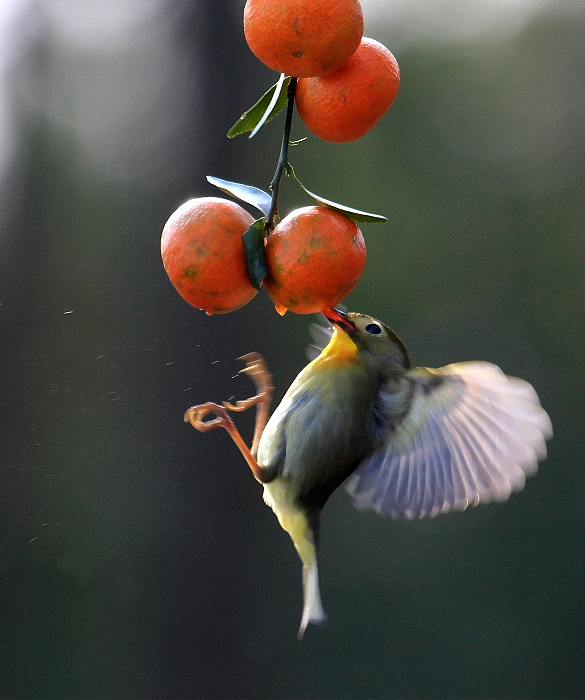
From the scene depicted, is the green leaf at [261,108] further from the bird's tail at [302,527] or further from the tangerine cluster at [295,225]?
the bird's tail at [302,527]

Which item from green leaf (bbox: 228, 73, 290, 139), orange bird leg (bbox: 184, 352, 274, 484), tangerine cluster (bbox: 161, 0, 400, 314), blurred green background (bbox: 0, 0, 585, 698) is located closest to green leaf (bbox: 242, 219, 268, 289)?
tangerine cluster (bbox: 161, 0, 400, 314)

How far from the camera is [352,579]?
16.9 ft

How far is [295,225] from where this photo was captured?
1.28 meters

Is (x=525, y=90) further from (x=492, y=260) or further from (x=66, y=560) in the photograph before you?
(x=66, y=560)

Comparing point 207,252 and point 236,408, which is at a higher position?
point 207,252

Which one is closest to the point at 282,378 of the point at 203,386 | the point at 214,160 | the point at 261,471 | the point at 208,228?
the point at 203,386

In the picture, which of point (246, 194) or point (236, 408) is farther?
point (236, 408)

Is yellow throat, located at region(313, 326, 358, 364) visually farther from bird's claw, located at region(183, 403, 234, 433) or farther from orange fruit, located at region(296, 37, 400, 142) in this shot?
orange fruit, located at region(296, 37, 400, 142)

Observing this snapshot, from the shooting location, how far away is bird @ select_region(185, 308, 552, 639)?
194cm

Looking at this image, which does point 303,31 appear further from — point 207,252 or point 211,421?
point 211,421

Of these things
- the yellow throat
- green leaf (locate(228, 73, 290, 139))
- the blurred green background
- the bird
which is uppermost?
green leaf (locate(228, 73, 290, 139))

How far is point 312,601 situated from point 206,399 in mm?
2351

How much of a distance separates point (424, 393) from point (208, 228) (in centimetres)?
85

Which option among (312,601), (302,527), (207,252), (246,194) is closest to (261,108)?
(246,194)
